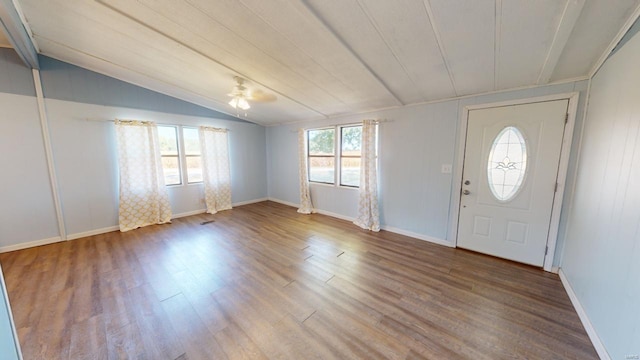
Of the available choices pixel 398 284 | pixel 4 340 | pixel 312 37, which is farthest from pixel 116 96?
pixel 398 284

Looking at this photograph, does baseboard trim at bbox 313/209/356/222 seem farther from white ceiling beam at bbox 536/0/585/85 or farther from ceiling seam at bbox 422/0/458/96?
white ceiling beam at bbox 536/0/585/85

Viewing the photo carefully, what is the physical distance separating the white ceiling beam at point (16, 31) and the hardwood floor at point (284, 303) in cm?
261

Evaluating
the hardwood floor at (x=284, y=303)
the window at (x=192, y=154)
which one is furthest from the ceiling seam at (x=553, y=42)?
the window at (x=192, y=154)

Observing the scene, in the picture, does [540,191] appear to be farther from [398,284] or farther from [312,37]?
[312,37]

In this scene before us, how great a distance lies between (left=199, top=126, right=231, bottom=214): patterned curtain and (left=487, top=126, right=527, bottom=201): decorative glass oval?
521 cm

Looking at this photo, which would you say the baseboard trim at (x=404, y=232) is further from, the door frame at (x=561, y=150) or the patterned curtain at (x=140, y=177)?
the patterned curtain at (x=140, y=177)

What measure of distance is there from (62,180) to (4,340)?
3.76m

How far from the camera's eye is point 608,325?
4.78 ft

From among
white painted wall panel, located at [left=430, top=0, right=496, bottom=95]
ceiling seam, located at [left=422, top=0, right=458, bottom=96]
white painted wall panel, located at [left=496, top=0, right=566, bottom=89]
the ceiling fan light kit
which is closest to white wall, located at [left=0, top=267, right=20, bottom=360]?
the ceiling fan light kit

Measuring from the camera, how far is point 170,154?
14.8ft

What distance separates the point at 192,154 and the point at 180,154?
0.79ft

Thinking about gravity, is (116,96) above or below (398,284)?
above

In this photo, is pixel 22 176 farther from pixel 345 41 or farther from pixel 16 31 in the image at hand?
pixel 345 41

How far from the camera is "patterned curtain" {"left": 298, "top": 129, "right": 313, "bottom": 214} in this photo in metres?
5.08
